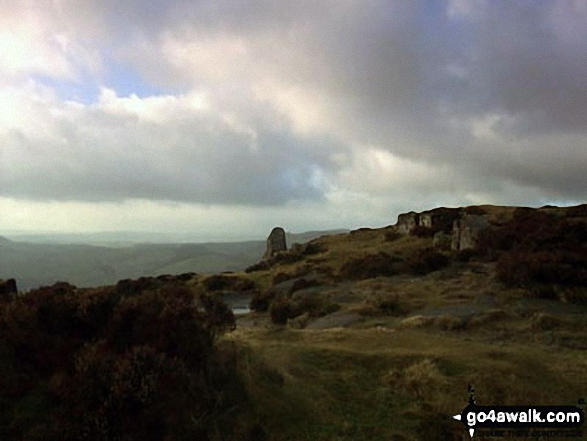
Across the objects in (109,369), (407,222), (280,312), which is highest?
(407,222)

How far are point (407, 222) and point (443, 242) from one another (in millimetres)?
14917

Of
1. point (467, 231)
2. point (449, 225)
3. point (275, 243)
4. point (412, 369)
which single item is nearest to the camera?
point (412, 369)

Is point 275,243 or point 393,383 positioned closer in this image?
point 393,383

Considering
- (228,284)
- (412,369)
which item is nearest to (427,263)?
(228,284)

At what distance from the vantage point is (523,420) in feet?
31.8

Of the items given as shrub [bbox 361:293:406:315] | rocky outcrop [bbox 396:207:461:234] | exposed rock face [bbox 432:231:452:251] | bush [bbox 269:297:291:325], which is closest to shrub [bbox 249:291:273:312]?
bush [bbox 269:297:291:325]

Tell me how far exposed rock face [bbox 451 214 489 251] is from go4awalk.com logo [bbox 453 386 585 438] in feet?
94.5

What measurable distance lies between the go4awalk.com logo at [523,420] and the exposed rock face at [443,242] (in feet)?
110

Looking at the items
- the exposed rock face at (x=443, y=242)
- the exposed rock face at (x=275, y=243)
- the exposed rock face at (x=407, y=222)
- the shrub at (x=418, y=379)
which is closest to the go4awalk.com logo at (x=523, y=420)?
the shrub at (x=418, y=379)

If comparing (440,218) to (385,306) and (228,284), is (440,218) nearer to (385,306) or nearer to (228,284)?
(228,284)

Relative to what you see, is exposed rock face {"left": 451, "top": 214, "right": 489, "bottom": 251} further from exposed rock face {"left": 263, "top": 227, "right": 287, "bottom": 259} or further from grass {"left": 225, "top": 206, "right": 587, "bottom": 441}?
exposed rock face {"left": 263, "top": 227, "right": 287, "bottom": 259}

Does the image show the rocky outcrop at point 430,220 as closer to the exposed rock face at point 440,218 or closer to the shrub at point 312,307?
the exposed rock face at point 440,218

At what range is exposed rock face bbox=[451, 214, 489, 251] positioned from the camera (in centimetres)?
3900

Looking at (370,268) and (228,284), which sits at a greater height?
(370,268)
